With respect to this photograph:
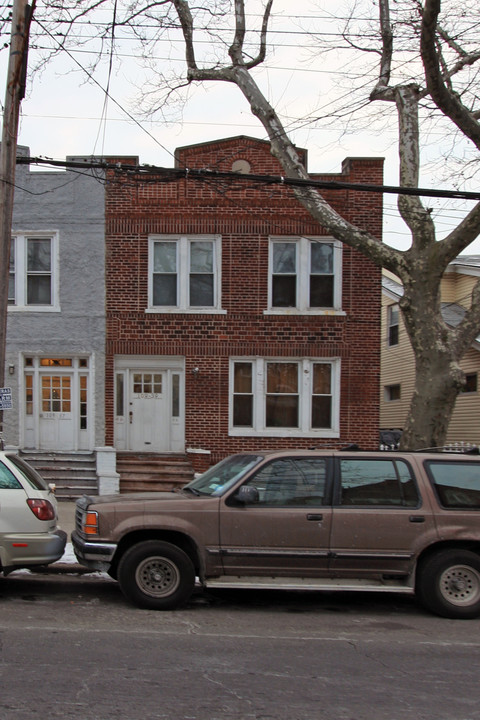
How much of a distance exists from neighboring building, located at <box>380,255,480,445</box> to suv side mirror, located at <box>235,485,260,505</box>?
11.9 meters

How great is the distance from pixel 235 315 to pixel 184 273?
1487 mm

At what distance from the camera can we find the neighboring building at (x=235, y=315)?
15680 millimetres

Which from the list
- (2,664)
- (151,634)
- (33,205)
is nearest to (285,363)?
(33,205)

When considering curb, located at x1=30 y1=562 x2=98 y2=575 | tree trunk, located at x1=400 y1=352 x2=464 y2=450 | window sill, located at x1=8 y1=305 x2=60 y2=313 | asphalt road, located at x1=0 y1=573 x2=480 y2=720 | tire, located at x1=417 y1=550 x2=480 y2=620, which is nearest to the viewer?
asphalt road, located at x1=0 y1=573 x2=480 y2=720

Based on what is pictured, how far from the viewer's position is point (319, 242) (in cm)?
1596

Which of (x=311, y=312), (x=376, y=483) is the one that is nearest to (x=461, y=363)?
(x=311, y=312)

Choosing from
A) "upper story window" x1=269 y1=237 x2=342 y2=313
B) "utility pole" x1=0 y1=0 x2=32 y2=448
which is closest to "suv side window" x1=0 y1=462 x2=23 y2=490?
"utility pole" x1=0 y1=0 x2=32 y2=448

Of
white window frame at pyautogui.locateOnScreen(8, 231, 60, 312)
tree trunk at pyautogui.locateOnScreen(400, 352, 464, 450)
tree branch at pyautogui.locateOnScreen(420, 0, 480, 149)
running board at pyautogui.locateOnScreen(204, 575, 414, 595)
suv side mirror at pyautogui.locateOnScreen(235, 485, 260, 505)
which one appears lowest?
running board at pyautogui.locateOnScreen(204, 575, 414, 595)

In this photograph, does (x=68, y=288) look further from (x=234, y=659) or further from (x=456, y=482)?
(x=234, y=659)

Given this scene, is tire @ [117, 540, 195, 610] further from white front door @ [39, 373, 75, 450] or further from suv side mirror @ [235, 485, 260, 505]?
white front door @ [39, 373, 75, 450]

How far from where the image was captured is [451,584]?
7234 millimetres

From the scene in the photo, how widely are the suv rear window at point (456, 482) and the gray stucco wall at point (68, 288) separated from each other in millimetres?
9567

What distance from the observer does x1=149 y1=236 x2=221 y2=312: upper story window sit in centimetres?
1580

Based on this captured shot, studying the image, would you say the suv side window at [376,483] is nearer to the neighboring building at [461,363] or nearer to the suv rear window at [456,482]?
the suv rear window at [456,482]
